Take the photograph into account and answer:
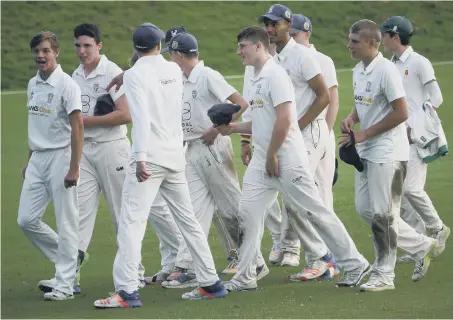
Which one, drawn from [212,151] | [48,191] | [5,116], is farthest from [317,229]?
[5,116]

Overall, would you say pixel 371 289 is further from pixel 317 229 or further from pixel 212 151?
pixel 212 151

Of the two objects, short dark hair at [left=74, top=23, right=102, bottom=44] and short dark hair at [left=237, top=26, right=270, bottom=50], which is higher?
short dark hair at [left=74, top=23, right=102, bottom=44]

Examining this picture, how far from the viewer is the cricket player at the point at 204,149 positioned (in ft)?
36.9

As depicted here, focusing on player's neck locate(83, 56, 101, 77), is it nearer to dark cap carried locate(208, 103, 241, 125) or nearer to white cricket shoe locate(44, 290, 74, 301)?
dark cap carried locate(208, 103, 241, 125)

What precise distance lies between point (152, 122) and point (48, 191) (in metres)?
1.38

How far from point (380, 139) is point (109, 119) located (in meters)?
2.36

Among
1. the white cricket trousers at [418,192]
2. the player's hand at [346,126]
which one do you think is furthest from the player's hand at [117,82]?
the white cricket trousers at [418,192]

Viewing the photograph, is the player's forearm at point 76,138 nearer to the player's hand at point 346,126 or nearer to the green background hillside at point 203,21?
the player's hand at point 346,126

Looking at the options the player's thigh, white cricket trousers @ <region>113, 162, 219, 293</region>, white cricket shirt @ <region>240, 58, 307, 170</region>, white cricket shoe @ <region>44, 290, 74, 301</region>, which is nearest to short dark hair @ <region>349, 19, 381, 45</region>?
white cricket shirt @ <region>240, 58, 307, 170</region>

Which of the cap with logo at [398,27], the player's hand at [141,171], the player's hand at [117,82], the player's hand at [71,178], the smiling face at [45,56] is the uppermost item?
the cap with logo at [398,27]

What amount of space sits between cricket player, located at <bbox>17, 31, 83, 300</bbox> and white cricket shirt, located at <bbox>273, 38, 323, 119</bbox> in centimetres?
188

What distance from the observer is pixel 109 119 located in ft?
36.5

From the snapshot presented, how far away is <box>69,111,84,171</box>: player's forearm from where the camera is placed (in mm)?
10531

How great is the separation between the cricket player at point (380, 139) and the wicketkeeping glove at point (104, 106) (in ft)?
6.79
